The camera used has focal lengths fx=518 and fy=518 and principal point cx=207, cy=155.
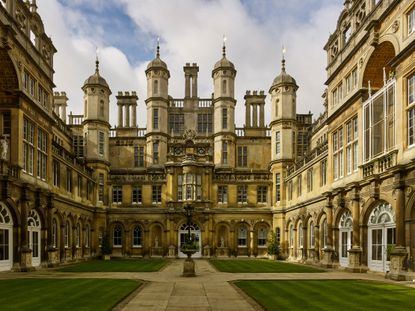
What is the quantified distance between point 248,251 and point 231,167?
9.40m

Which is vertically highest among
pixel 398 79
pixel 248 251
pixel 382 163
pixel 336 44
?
pixel 336 44

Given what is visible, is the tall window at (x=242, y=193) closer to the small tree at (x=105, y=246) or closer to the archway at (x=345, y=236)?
the small tree at (x=105, y=246)

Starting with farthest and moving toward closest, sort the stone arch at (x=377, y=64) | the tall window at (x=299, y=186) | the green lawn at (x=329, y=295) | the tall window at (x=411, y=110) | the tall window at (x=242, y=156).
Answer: the tall window at (x=242, y=156) < the tall window at (x=299, y=186) < the stone arch at (x=377, y=64) < the tall window at (x=411, y=110) < the green lawn at (x=329, y=295)

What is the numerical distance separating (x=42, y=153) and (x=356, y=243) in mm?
20278

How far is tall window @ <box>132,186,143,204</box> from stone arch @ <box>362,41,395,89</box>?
31.0 metres

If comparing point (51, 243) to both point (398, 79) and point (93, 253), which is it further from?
point (398, 79)

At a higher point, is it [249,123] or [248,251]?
[249,123]

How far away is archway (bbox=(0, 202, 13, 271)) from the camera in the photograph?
2706 cm

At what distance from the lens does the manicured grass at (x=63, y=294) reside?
14.4 metres

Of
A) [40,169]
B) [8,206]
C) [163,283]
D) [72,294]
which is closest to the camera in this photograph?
[72,294]

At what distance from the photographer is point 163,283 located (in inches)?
874

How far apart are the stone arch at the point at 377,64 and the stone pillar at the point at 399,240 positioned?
7.56 meters

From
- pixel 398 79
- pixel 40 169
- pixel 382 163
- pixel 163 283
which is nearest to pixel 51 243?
pixel 40 169

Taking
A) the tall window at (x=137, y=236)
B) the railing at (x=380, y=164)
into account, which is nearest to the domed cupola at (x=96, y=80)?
the tall window at (x=137, y=236)
